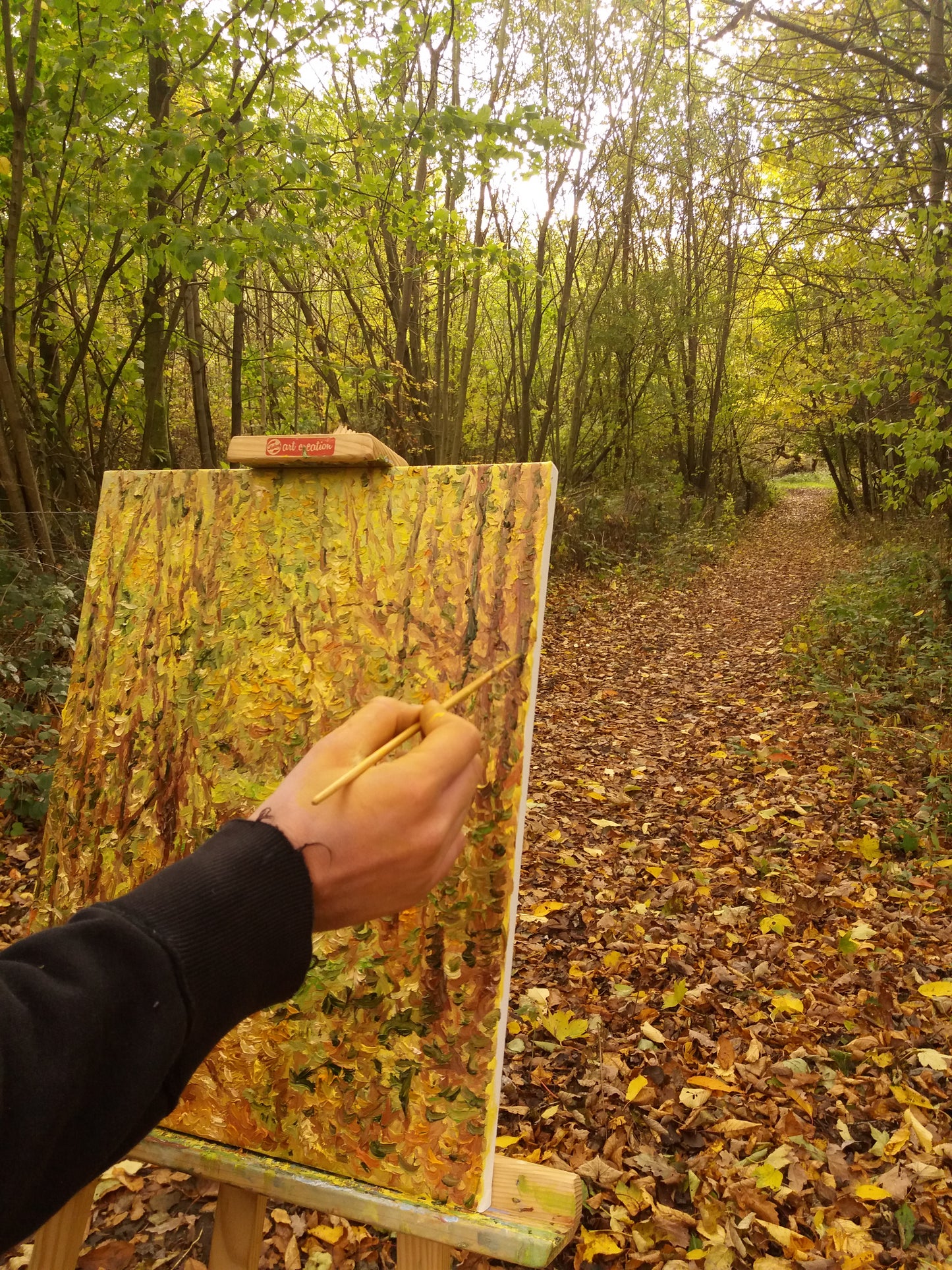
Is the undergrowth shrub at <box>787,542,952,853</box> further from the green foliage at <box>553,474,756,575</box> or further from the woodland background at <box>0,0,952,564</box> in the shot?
the green foliage at <box>553,474,756,575</box>

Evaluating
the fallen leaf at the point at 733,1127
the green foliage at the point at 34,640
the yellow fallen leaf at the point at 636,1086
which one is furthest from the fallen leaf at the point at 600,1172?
the green foliage at the point at 34,640

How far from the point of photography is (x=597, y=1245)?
195 cm

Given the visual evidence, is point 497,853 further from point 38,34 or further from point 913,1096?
point 38,34

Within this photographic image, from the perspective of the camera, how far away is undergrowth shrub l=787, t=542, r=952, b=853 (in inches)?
164

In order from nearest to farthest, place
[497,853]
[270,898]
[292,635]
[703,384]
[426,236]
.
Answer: [270,898], [497,853], [292,635], [426,236], [703,384]

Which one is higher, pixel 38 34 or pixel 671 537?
pixel 38 34

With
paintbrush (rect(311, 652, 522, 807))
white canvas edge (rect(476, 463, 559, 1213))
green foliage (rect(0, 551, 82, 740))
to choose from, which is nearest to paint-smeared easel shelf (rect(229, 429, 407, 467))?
white canvas edge (rect(476, 463, 559, 1213))

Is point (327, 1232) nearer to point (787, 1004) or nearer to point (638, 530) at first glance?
point (787, 1004)

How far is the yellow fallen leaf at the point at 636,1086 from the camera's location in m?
2.41

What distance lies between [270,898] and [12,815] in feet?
11.5

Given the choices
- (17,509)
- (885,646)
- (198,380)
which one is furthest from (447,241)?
(885,646)

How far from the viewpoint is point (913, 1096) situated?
7.59 feet

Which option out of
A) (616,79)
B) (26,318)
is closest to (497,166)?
(26,318)

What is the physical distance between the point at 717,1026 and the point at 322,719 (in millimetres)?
2107
